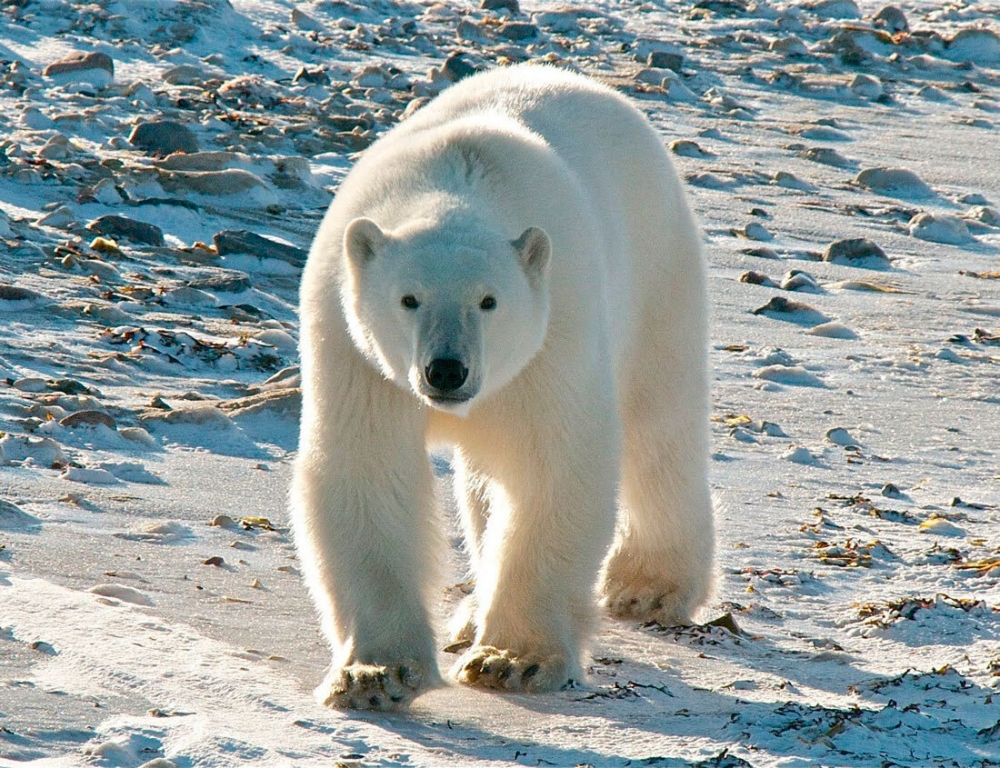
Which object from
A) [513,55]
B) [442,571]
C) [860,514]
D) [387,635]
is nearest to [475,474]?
[442,571]

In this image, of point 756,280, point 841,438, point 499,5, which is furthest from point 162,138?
point 499,5

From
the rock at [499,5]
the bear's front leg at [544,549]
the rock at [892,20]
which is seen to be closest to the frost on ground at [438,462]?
the bear's front leg at [544,549]

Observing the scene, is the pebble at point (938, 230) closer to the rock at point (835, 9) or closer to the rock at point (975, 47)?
the rock at point (975, 47)

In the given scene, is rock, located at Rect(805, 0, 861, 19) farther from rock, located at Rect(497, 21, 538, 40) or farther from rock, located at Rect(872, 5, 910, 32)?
rock, located at Rect(497, 21, 538, 40)

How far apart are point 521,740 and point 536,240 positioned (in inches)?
45.3

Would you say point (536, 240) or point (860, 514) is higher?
point (536, 240)

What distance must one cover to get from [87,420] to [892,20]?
37.9ft

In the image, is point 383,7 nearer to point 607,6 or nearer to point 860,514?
point 607,6

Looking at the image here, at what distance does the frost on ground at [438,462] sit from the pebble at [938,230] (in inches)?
0.7

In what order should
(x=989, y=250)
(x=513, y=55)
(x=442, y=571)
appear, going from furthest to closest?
(x=513, y=55), (x=989, y=250), (x=442, y=571)

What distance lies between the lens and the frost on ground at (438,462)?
329 centimetres

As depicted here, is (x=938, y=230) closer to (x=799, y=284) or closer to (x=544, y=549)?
(x=799, y=284)

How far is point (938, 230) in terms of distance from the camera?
9.42 metres

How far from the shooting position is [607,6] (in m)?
15.1
